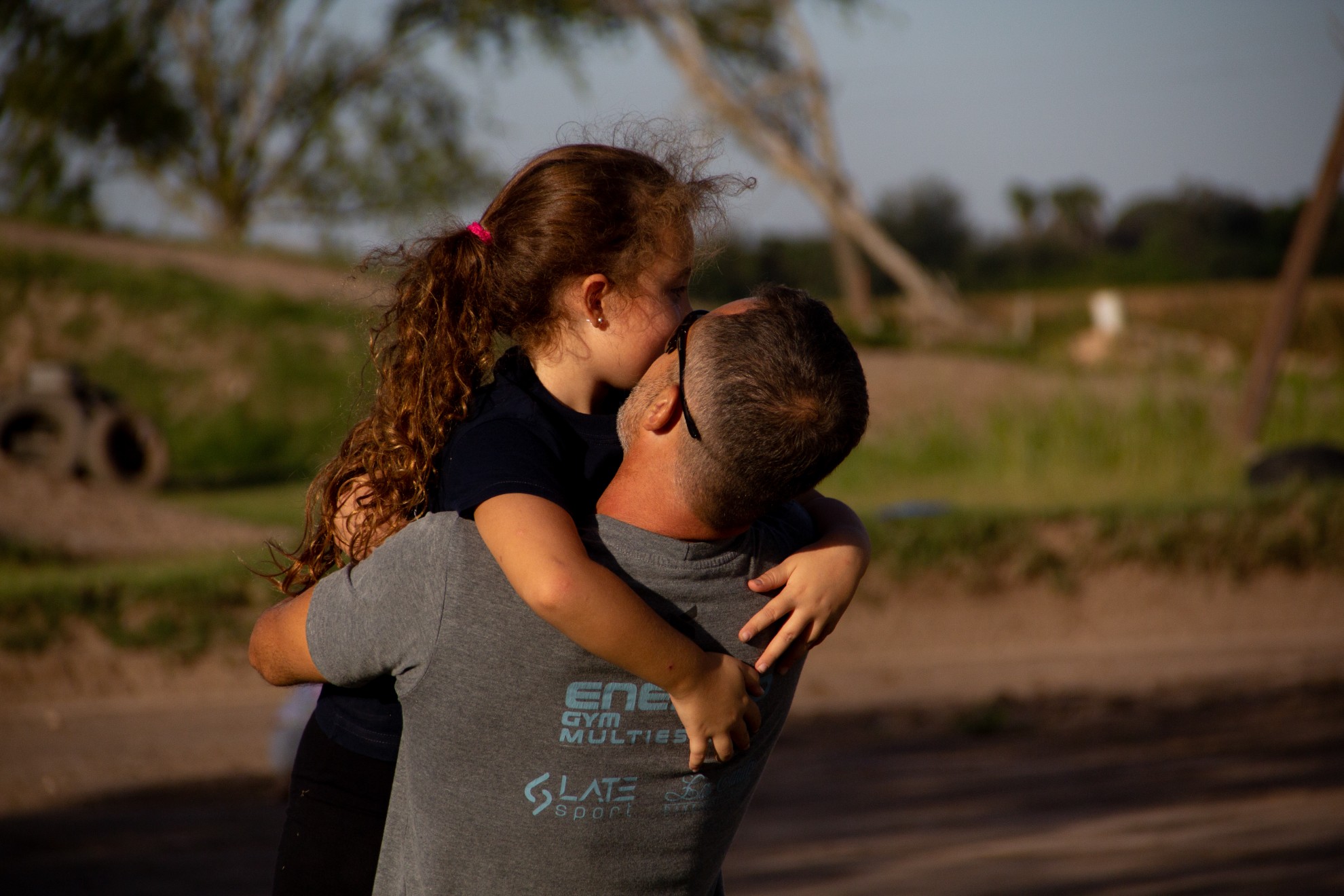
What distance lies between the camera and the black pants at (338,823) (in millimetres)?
1729

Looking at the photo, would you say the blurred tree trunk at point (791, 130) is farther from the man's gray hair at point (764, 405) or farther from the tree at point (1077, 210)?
the tree at point (1077, 210)

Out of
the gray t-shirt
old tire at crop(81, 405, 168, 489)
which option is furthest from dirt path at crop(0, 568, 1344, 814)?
old tire at crop(81, 405, 168, 489)

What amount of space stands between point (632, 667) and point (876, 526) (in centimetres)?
725

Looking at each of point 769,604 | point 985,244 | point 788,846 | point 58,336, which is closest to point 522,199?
point 769,604

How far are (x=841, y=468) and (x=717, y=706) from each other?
1091 cm

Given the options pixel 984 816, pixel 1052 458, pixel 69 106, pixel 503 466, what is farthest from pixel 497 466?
pixel 69 106

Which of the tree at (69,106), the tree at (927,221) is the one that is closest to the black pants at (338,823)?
the tree at (69,106)

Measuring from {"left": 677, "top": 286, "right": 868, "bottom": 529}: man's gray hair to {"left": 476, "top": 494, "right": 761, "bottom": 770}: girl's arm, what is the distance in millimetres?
150

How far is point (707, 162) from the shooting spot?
6.95 ft

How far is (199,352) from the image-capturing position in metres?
17.6

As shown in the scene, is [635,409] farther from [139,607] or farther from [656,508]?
[139,607]

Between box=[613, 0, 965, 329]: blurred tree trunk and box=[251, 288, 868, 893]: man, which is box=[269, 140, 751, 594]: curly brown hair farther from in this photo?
box=[613, 0, 965, 329]: blurred tree trunk

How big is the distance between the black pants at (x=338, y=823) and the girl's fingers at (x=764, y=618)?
0.54 meters

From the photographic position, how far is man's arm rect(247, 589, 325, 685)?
159 centimetres
